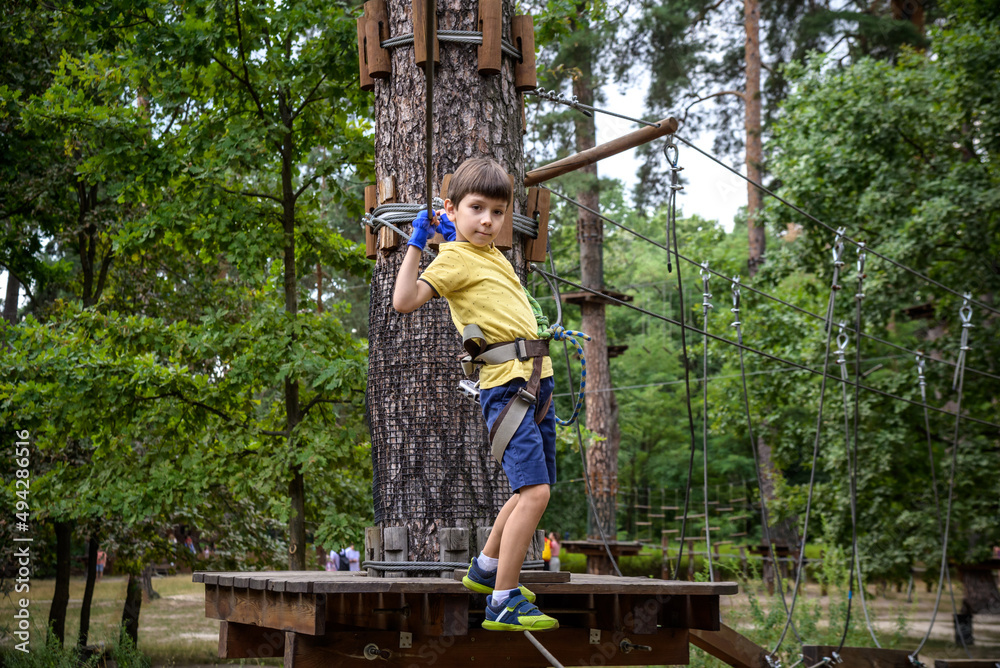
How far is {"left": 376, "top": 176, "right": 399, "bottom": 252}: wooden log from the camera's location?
3.64 m

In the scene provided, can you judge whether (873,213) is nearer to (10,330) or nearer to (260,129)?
(260,129)

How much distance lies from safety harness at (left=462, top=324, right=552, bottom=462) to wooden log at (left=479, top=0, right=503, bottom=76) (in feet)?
4.81

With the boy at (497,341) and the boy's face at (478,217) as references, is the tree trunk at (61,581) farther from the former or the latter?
the boy's face at (478,217)

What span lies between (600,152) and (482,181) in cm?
160

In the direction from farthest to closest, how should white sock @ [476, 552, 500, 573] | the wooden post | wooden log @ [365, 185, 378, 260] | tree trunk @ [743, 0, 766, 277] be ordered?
tree trunk @ [743, 0, 766, 277] < wooden log @ [365, 185, 378, 260] < the wooden post < white sock @ [476, 552, 500, 573]

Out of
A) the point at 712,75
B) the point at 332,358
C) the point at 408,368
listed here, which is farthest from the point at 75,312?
the point at 712,75

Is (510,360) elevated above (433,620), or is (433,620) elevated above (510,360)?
(510,360)

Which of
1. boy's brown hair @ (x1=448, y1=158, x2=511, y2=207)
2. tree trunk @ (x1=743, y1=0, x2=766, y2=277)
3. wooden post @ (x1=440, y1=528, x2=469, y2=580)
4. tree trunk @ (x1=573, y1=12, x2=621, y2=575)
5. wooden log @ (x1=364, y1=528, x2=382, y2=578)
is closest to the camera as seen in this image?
boy's brown hair @ (x1=448, y1=158, x2=511, y2=207)

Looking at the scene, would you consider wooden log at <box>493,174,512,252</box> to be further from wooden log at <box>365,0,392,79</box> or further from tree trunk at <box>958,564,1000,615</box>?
tree trunk at <box>958,564,1000,615</box>

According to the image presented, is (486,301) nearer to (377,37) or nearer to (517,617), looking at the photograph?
(517,617)

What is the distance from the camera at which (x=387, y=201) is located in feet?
12.1

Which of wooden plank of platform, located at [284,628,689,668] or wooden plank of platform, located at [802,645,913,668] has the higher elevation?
wooden plank of platform, located at [284,628,689,668]

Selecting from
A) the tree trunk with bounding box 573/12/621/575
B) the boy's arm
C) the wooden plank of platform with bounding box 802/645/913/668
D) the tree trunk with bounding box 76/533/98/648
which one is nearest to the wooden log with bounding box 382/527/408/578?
the boy's arm

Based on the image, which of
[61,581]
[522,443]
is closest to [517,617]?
[522,443]
